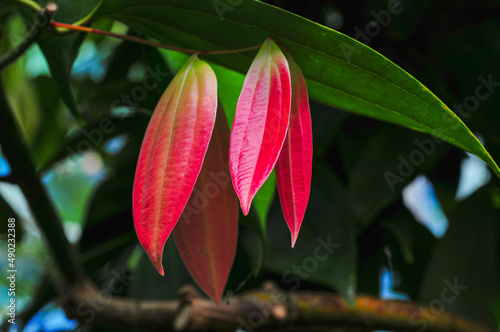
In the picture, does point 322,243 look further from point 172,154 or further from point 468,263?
point 172,154

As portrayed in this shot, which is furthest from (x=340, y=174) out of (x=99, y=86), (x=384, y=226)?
(x=99, y=86)

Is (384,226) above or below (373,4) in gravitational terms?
below

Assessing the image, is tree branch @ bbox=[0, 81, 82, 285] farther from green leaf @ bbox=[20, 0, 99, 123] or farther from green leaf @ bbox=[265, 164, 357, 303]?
green leaf @ bbox=[265, 164, 357, 303]

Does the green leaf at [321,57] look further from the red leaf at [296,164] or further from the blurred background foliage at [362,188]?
the blurred background foliage at [362,188]

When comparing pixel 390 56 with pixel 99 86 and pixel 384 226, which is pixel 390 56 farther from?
pixel 99 86

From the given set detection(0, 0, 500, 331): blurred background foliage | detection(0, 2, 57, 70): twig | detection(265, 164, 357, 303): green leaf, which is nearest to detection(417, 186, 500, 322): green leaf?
detection(0, 0, 500, 331): blurred background foliage

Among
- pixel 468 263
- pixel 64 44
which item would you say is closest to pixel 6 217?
pixel 64 44

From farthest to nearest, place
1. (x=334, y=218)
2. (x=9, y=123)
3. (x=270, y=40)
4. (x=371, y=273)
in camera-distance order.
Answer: (x=371, y=273)
(x=334, y=218)
(x=9, y=123)
(x=270, y=40)
